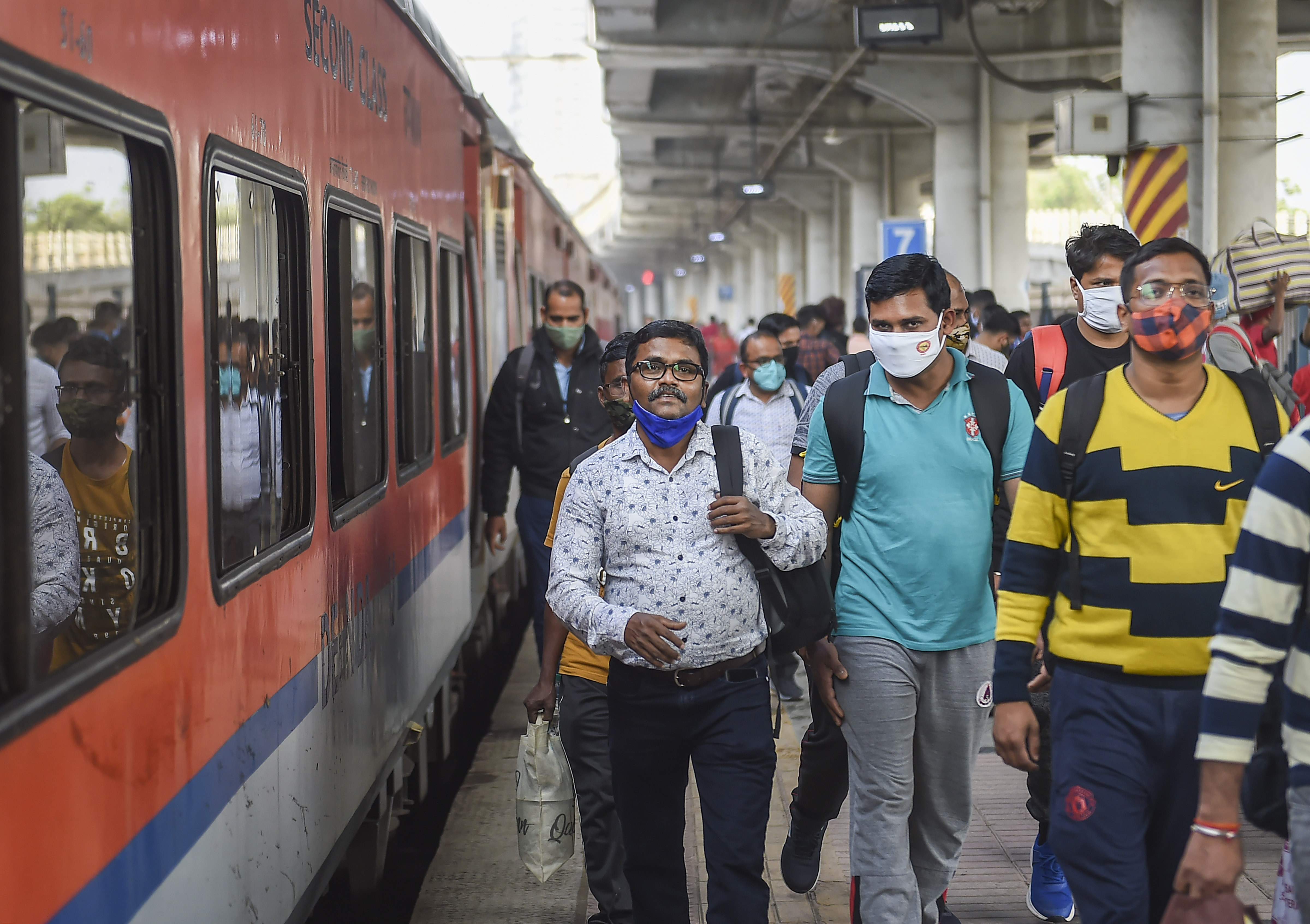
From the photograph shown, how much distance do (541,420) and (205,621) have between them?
3935mm

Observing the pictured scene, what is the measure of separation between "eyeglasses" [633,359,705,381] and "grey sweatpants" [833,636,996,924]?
32.7 inches

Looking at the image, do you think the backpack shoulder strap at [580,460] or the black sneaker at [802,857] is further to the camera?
the black sneaker at [802,857]

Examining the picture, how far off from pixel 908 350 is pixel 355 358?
1827 millimetres

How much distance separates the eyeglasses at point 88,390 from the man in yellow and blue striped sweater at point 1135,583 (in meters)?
1.87

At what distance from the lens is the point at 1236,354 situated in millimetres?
4188

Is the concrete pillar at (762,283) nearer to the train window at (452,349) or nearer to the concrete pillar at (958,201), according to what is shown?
the concrete pillar at (958,201)

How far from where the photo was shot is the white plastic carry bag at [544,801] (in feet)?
15.0

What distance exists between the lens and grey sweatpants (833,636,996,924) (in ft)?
13.0

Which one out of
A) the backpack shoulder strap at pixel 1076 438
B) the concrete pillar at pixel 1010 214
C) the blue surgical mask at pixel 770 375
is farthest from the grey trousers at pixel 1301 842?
the concrete pillar at pixel 1010 214

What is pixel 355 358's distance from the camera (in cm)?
486

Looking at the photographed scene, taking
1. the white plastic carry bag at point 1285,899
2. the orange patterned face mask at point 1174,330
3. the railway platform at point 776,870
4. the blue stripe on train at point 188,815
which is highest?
the orange patterned face mask at point 1174,330

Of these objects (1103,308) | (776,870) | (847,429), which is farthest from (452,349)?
(847,429)

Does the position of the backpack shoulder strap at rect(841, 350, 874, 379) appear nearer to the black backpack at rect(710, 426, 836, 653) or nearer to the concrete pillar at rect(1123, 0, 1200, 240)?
the black backpack at rect(710, 426, 836, 653)

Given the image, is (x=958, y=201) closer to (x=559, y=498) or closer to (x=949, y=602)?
(x=559, y=498)
